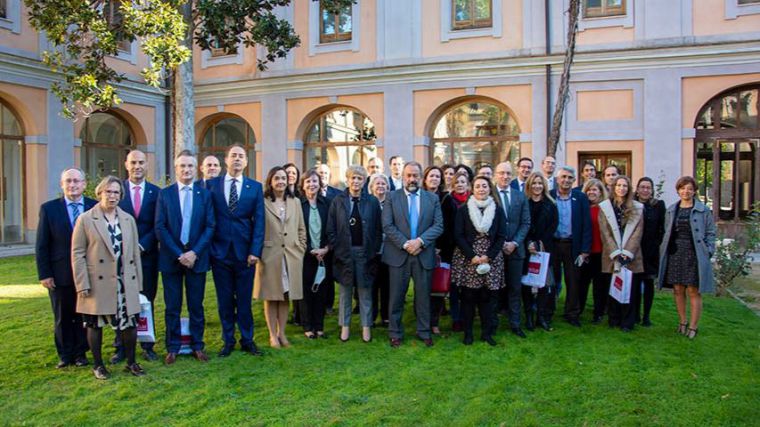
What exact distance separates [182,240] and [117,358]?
1.29 metres

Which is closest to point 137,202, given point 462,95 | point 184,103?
point 184,103

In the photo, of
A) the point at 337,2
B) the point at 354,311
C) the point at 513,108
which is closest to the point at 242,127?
Result: the point at 337,2

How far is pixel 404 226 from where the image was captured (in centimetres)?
638

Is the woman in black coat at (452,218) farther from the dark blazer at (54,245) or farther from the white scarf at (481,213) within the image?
the dark blazer at (54,245)

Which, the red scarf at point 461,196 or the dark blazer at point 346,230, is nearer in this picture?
the dark blazer at point 346,230

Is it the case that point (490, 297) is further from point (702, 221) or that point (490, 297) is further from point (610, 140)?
point (610, 140)

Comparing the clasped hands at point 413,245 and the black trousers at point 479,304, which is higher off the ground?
the clasped hands at point 413,245

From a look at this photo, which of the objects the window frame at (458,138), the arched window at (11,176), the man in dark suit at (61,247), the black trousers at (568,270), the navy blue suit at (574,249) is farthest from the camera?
the window frame at (458,138)

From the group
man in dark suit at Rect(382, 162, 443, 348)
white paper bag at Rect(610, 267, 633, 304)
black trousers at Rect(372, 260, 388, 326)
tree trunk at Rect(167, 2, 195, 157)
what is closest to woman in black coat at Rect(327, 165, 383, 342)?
man in dark suit at Rect(382, 162, 443, 348)

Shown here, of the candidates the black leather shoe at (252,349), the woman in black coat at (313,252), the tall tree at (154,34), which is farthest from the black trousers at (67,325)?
the tall tree at (154,34)

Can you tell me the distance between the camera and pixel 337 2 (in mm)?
14344

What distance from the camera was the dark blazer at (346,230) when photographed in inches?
253

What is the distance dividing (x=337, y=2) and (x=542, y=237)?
31.2 ft

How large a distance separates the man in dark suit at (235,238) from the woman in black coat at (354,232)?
2.90 feet
